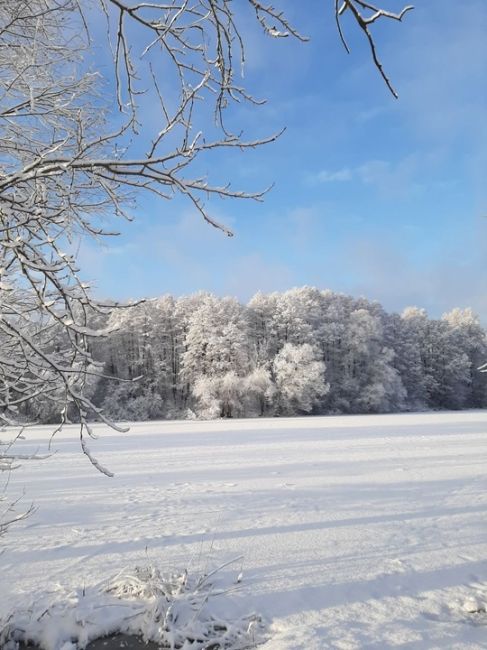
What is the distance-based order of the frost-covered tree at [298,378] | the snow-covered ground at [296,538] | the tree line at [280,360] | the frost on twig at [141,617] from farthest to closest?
the tree line at [280,360]
the frost-covered tree at [298,378]
the snow-covered ground at [296,538]
the frost on twig at [141,617]

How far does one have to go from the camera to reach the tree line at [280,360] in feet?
114

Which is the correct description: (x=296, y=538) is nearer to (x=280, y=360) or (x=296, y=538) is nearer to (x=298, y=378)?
(x=298, y=378)

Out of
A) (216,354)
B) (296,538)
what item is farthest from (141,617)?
(216,354)

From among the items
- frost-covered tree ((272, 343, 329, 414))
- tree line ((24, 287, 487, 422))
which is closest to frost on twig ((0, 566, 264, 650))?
tree line ((24, 287, 487, 422))

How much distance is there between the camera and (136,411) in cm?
3431

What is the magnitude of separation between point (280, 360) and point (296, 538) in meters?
30.3

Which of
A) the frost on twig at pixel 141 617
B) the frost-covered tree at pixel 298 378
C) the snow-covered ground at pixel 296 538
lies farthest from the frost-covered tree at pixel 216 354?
the frost on twig at pixel 141 617

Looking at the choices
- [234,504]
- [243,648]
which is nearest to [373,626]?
[243,648]

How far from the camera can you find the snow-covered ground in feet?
11.9

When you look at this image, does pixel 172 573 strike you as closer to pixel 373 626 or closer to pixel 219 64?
pixel 373 626

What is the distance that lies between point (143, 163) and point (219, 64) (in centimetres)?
53

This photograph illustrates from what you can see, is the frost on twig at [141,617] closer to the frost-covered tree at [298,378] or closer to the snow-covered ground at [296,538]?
the snow-covered ground at [296,538]

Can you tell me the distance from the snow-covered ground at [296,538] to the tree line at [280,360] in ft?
78.9

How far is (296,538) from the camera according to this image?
213 inches
